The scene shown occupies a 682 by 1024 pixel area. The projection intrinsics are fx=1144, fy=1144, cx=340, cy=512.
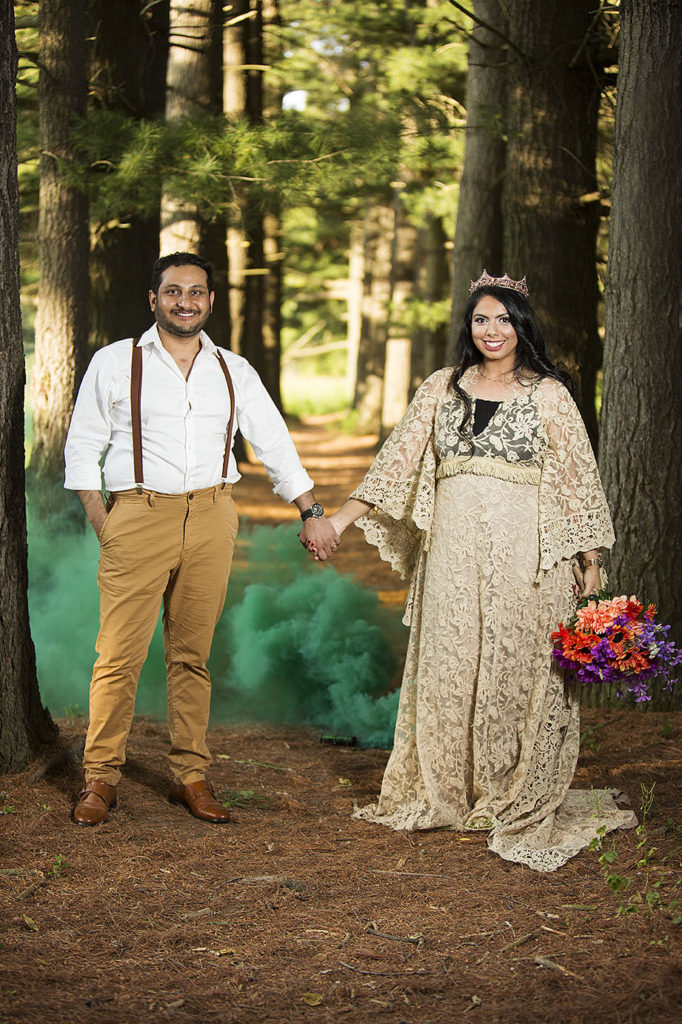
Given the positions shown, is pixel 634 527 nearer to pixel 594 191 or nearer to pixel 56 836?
pixel 594 191

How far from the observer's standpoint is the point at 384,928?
12.1 feet

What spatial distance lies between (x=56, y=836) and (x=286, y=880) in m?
1.00

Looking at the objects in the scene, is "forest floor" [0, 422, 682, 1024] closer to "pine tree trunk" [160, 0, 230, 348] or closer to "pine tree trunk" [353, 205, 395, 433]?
"pine tree trunk" [160, 0, 230, 348]

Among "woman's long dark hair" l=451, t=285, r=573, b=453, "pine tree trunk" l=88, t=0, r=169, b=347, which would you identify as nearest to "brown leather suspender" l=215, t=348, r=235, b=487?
"woman's long dark hair" l=451, t=285, r=573, b=453

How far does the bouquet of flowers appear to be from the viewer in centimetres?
426

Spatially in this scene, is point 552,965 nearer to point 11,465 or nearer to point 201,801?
point 201,801

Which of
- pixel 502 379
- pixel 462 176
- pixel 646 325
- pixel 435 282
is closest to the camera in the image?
pixel 502 379

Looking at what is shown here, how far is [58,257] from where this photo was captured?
9.50m

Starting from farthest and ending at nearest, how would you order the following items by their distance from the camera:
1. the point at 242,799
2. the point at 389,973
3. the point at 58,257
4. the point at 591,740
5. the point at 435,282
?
the point at 435,282
the point at 58,257
the point at 591,740
the point at 242,799
the point at 389,973

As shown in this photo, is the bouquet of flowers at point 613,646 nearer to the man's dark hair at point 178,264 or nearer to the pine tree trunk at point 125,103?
the man's dark hair at point 178,264

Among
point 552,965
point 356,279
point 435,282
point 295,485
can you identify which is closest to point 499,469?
point 295,485

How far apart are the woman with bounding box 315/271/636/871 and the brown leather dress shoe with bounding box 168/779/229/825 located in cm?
71

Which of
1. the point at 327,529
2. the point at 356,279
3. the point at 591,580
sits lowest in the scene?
the point at 591,580

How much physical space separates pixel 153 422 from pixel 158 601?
2.39 feet
